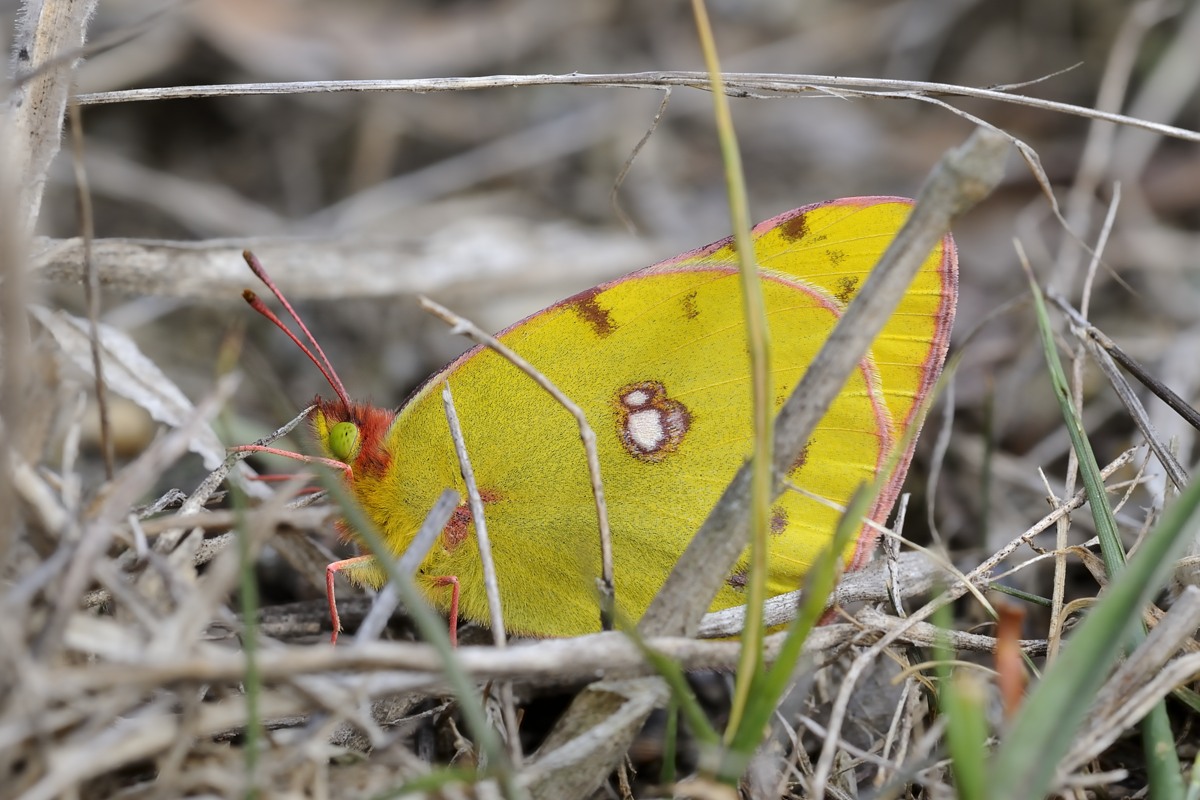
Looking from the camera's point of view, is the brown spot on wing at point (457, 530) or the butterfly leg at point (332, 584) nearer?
the butterfly leg at point (332, 584)

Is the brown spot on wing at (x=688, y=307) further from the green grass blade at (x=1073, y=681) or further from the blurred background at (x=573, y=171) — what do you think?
the green grass blade at (x=1073, y=681)

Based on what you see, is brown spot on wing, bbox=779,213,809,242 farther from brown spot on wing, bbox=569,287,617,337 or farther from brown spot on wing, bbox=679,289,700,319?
brown spot on wing, bbox=569,287,617,337

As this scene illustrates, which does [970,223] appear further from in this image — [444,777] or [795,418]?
[444,777]

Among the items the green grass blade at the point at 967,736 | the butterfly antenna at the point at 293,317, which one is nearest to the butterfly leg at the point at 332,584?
the butterfly antenna at the point at 293,317

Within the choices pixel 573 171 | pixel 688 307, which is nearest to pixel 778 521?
pixel 688 307

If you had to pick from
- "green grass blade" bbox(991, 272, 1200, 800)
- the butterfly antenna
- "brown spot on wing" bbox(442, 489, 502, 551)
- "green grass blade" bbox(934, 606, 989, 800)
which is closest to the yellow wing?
"brown spot on wing" bbox(442, 489, 502, 551)

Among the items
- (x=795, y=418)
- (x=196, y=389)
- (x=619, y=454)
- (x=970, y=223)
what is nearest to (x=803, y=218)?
(x=619, y=454)
